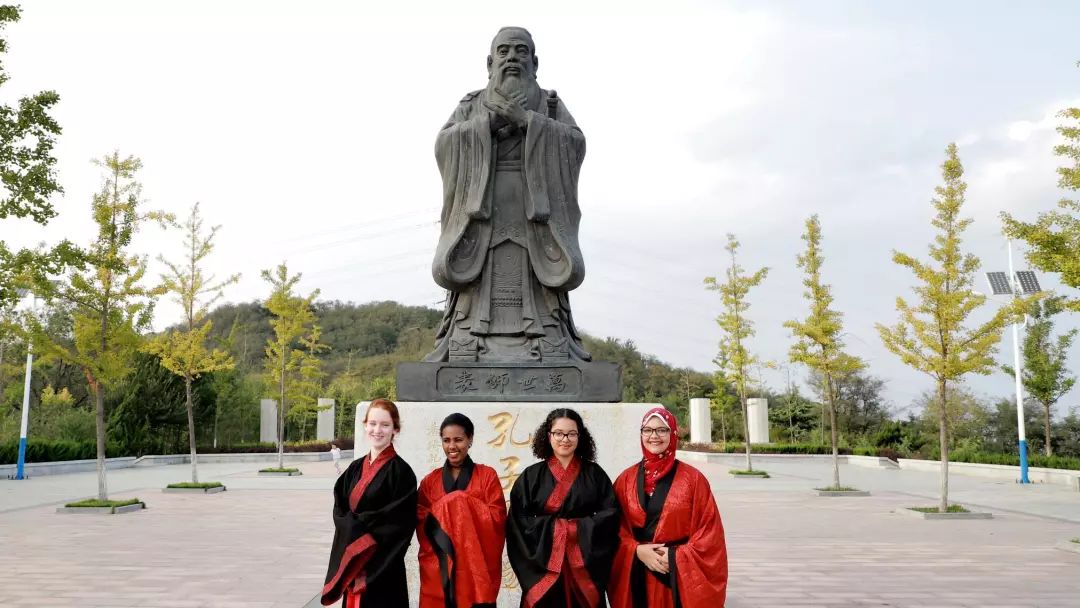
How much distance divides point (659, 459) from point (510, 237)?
2.64 metres

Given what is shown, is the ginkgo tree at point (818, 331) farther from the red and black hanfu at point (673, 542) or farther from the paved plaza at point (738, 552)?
the red and black hanfu at point (673, 542)

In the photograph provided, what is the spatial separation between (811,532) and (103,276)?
11.4 meters

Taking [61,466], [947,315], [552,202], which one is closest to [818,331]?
[947,315]

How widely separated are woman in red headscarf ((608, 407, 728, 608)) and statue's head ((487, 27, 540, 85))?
317 cm

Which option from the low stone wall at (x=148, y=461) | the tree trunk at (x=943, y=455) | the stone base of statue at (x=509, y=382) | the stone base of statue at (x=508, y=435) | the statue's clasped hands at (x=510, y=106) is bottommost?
the low stone wall at (x=148, y=461)

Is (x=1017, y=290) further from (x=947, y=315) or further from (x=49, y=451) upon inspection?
(x=49, y=451)

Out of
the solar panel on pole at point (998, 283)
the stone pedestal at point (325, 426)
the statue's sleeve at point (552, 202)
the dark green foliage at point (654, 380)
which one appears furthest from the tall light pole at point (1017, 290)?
the stone pedestal at point (325, 426)

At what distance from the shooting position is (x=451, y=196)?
5633 millimetres

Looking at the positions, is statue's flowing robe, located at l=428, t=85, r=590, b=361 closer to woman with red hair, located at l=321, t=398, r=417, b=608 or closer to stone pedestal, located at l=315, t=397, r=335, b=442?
woman with red hair, located at l=321, t=398, r=417, b=608

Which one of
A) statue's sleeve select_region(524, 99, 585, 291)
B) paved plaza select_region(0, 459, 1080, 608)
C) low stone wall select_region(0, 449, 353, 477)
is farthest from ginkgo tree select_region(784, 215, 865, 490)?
low stone wall select_region(0, 449, 353, 477)

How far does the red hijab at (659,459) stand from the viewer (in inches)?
129

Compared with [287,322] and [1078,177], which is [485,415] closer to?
[1078,177]

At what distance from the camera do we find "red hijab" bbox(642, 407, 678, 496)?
3.27 m

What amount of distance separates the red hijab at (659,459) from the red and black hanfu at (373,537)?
1057 millimetres
